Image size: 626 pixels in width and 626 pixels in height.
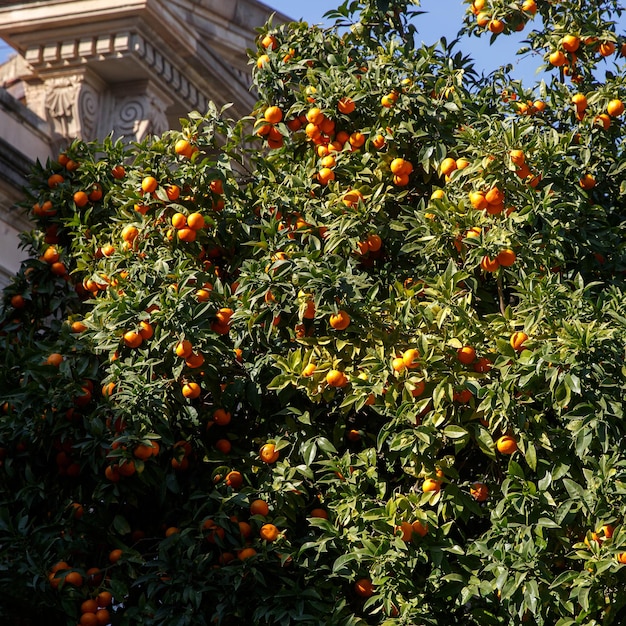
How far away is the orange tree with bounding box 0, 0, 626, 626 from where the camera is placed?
157 inches

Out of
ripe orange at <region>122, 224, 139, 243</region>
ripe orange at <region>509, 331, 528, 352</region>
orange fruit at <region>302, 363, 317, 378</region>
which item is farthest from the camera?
ripe orange at <region>122, 224, 139, 243</region>

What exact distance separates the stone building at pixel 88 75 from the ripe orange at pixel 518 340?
15.7ft

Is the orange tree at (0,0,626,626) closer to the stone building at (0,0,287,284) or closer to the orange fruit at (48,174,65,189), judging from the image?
the orange fruit at (48,174,65,189)

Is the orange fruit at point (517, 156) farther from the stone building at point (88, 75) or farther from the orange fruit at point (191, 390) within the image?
the stone building at point (88, 75)

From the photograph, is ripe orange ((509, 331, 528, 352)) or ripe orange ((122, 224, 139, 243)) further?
ripe orange ((122, 224, 139, 243))

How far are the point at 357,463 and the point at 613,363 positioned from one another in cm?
109

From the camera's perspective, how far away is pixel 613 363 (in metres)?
3.92

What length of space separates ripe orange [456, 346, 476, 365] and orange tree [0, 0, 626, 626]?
11 millimetres

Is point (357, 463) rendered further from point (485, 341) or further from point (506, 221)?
point (506, 221)

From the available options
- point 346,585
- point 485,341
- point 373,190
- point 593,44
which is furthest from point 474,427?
point 593,44

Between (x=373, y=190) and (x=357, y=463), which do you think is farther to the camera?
(x=373, y=190)

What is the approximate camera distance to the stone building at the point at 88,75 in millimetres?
8141

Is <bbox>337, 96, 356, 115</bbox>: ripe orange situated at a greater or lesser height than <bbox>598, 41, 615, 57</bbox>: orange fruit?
lesser

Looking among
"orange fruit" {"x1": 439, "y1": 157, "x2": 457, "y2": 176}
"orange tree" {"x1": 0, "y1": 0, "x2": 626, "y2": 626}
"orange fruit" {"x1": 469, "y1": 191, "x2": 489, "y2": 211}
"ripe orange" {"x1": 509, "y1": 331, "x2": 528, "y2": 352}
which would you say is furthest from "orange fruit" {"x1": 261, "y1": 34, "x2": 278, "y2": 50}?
"ripe orange" {"x1": 509, "y1": 331, "x2": 528, "y2": 352}
